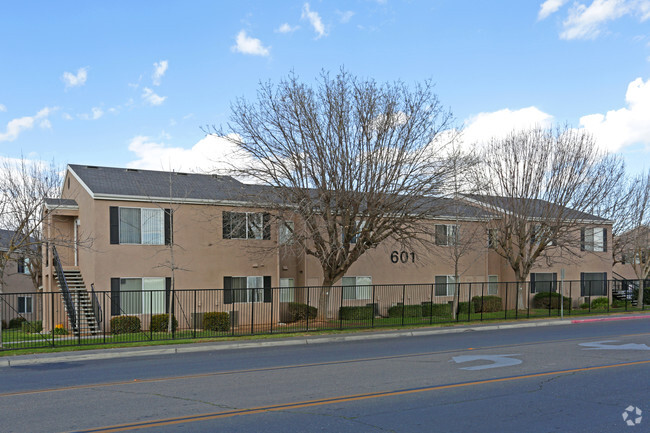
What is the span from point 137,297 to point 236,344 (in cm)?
888

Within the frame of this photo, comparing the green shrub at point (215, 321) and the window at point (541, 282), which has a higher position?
the window at point (541, 282)

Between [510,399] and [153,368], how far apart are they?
8.42 m

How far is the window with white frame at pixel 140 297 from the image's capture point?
26.5 m

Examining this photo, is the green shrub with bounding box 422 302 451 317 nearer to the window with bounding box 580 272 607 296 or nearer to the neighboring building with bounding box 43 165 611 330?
the neighboring building with bounding box 43 165 611 330

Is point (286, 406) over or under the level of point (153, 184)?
under

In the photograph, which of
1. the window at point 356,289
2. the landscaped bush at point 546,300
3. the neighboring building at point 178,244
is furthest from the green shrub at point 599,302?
the window at point 356,289

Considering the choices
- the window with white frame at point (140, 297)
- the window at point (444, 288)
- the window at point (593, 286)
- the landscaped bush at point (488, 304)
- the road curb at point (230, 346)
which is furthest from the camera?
the window at point (593, 286)

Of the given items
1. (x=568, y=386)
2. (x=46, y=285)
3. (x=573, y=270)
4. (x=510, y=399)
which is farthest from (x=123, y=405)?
(x=573, y=270)

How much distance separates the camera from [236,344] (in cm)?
1981

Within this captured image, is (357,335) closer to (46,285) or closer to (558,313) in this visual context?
(558,313)

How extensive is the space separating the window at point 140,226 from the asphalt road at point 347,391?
11.4 meters

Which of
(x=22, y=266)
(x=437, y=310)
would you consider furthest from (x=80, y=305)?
(x=22, y=266)

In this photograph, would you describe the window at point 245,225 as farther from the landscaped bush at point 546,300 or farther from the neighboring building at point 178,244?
the landscaped bush at point 546,300

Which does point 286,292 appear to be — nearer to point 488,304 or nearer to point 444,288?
point 444,288
